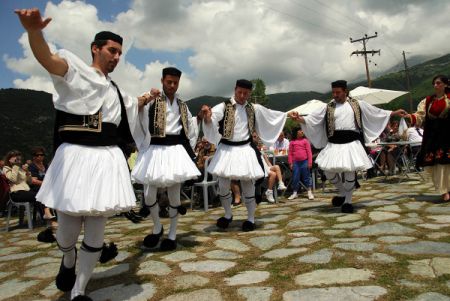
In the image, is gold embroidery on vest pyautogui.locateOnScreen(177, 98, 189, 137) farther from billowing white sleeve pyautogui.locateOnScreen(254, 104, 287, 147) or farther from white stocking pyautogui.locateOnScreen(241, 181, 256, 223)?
billowing white sleeve pyautogui.locateOnScreen(254, 104, 287, 147)

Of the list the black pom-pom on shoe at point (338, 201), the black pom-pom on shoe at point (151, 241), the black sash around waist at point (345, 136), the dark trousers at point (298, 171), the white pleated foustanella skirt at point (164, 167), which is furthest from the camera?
the dark trousers at point (298, 171)

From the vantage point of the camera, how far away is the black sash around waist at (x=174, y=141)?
472 centimetres

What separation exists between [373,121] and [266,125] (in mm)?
1978

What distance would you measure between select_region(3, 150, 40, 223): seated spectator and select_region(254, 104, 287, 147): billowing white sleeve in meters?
4.36

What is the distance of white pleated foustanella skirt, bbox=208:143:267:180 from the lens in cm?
531

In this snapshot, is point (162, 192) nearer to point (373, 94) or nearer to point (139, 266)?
point (139, 266)

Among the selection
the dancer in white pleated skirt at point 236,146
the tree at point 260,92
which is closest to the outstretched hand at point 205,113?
the dancer in white pleated skirt at point 236,146

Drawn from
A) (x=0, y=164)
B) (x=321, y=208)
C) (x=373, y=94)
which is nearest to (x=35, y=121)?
(x=0, y=164)

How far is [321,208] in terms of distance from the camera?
700cm

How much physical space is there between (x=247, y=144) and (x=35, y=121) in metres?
51.2

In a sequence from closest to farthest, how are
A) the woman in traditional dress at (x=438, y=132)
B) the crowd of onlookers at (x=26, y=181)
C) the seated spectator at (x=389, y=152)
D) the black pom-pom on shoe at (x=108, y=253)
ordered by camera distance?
the black pom-pom on shoe at (x=108, y=253) < the woman in traditional dress at (x=438, y=132) < the crowd of onlookers at (x=26, y=181) < the seated spectator at (x=389, y=152)

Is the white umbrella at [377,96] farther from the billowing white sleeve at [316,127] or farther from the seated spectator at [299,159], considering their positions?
the billowing white sleeve at [316,127]

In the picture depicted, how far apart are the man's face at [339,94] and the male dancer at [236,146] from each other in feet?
4.92

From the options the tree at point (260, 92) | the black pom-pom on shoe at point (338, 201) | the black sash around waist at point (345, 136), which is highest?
the tree at point (260, 92)
